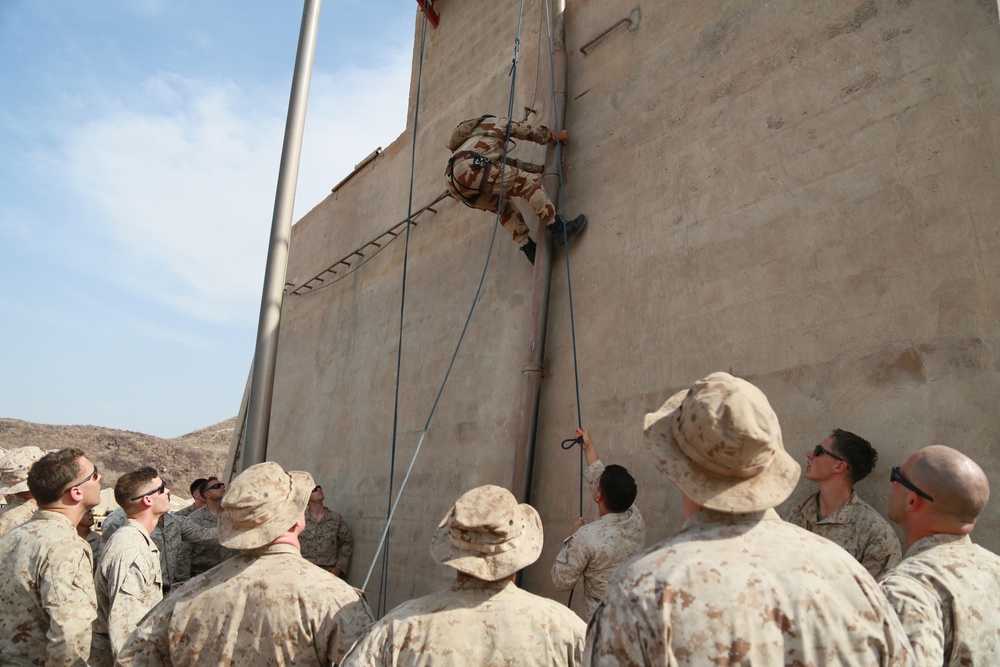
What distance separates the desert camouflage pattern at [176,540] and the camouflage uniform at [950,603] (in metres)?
4.06

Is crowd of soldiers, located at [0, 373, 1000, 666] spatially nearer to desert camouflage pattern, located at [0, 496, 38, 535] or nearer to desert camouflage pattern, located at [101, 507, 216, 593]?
desert camouflage pattern, located at [0, 496, 38, 535]

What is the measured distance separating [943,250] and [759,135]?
1.32 m

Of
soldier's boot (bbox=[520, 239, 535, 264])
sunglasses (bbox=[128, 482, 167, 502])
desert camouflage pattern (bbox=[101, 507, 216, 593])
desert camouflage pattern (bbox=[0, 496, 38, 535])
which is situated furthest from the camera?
soldier's boot (bbox=[520, 239, 535, 264])

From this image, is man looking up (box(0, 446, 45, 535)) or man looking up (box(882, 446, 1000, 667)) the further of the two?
man looking up (box(0, 446, 45, 535))

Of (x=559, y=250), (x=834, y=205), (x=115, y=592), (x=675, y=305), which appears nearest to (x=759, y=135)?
(x=834, y=205)

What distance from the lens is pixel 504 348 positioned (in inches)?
221

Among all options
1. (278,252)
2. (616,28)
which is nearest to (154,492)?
(278,252)

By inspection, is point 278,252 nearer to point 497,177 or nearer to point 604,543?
point 497,177

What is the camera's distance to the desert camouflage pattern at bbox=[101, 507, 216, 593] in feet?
14.9

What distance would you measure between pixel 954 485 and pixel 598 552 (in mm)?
1575

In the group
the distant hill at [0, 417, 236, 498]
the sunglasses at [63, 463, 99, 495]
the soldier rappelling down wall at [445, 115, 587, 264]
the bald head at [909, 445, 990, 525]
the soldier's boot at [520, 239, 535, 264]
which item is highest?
the soldier rappelling down wall at [445, 115, 587, 264]

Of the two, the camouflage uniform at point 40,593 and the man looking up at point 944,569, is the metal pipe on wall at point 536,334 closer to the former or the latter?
the camouflage uniform at point 40,593

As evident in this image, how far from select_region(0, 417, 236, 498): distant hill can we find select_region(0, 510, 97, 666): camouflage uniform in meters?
15.7

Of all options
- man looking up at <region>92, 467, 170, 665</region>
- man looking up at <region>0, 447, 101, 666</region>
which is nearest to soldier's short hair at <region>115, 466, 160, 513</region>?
man looking up at <region>92, 467, 170, 665</region>
